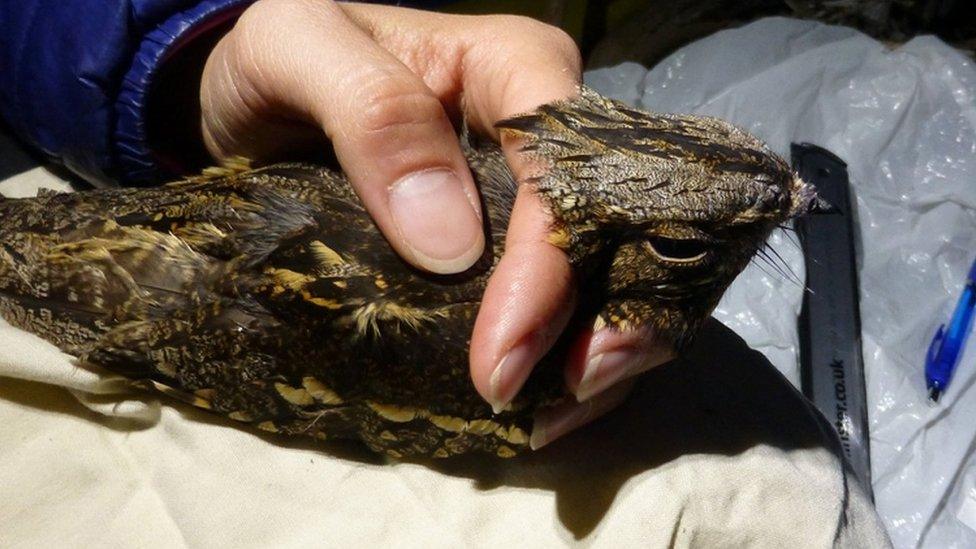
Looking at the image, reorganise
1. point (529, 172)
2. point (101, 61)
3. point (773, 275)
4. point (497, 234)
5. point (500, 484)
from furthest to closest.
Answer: point (773, 275) → point (101, 61) → point (500, 484) → point (497, 234) → point (529, 172)

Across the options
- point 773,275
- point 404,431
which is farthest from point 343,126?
point 773,275

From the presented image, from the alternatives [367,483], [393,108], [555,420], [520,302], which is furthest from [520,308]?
[367,483]

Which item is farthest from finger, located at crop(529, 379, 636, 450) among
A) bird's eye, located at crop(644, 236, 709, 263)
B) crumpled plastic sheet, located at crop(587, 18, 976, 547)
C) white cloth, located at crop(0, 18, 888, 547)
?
crumpled plastic sheet, located at crop(587, 18, 976, 547)

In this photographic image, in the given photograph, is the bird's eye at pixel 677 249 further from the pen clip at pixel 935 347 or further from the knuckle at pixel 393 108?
the pen clip at pixel 935 347

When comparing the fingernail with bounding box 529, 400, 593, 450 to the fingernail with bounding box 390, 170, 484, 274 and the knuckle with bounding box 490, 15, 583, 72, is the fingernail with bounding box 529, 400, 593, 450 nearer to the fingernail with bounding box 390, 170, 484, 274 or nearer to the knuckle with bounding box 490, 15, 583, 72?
the fingernail with bounding box 390, 170, 484, 274

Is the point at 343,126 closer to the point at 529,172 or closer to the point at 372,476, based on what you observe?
the point at 529,172

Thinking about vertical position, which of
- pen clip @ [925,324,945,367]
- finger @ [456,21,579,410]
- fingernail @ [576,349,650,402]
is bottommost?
pen clip @ [925,324,945,367]

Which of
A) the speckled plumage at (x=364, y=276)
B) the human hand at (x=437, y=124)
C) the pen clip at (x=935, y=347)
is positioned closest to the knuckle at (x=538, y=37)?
the human hand at (x=437, y=124)
